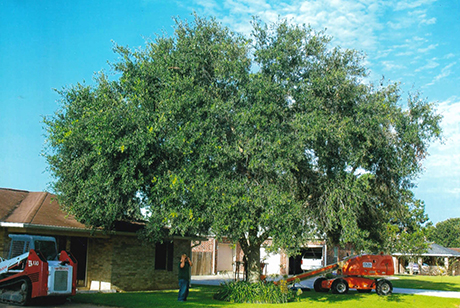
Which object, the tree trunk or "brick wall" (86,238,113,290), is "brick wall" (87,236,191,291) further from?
the tree trunk

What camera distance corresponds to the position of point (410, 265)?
167 ft

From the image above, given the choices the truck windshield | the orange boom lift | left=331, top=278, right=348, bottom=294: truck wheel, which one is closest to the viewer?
the truck windshield

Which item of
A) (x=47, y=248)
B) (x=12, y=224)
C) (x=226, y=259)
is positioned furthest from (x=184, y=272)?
(x=226, y=259)

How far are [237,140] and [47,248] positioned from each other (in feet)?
25.0

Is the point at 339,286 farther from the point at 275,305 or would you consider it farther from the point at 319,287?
the point at 275,305

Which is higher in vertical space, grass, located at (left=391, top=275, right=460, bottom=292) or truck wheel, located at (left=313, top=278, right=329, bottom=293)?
truck wheel, located at (left=313, top=278, right=329, bottom=293)

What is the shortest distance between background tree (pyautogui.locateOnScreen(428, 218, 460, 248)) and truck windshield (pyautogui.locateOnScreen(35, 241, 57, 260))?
94074mm

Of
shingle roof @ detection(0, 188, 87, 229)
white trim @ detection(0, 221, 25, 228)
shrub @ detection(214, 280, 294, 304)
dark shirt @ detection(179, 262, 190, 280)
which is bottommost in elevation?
shrub @ detection(214, 280, 294, 304)

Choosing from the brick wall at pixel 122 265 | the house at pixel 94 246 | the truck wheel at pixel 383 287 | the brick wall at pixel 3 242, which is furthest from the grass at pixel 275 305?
the brick wall at pixel 3 242

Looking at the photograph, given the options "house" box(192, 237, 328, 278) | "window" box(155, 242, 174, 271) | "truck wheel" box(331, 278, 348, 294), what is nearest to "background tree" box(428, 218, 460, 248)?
"house" box(192, 237, 328, 278)

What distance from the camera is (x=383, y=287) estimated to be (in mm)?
22875

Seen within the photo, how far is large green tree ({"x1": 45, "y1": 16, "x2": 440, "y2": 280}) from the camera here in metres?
15.8

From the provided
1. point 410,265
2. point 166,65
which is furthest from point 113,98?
point 410,265

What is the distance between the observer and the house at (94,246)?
1825 cm
